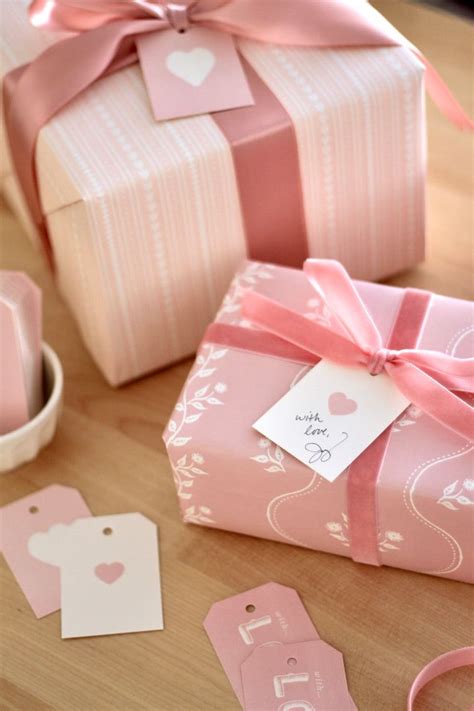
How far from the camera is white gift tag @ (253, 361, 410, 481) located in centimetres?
84

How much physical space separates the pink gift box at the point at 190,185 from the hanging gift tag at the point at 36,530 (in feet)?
0.46

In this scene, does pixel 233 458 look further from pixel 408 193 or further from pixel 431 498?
pixel 408 193

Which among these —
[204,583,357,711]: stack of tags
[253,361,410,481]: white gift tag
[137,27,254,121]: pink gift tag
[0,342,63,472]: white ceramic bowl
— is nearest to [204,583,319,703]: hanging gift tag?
[204,583,357,711]: stack of tags

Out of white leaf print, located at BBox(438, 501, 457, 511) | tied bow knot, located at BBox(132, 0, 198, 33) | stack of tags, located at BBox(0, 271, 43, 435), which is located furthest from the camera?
tied bow knot, located at BBox(132, 0, 198, 33)

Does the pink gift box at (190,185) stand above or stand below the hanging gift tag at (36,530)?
above

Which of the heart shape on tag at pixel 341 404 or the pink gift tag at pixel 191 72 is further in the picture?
the pink gift tag at pixel 191 72

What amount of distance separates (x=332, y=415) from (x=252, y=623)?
182 millimetres

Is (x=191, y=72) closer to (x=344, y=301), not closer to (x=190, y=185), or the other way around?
(x=190, y=185)

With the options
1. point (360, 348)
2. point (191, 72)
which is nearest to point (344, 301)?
point (360, 348)

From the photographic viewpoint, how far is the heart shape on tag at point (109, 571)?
2.99 ft

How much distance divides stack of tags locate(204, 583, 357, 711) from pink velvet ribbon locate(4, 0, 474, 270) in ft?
1.49

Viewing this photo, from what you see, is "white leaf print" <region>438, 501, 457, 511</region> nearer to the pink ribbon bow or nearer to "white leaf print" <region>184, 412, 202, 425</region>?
the pink ribbon bow

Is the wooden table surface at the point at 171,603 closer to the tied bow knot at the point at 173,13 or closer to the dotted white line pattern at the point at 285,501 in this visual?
the dotted white line pattern at the point at 285,501

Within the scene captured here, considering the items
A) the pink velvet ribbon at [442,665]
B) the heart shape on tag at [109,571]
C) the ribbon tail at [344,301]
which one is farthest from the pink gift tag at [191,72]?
the pink velvet ribbon at [442,665]
